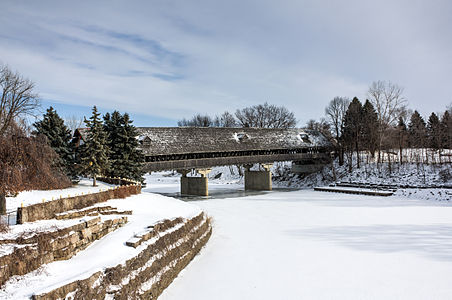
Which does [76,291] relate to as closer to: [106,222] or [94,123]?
[106,222]

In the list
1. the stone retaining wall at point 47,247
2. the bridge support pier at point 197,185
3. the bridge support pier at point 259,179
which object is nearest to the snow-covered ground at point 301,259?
the stone retaining wall at point 47,247

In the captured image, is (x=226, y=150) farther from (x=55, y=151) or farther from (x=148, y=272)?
(x=148, y=272)

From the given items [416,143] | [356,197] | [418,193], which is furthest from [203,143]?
[416,143]

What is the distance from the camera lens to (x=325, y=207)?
1978cm

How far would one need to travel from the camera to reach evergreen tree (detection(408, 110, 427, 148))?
40.8 m

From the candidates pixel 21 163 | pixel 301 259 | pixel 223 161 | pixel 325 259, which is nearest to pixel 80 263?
pixel 21 163

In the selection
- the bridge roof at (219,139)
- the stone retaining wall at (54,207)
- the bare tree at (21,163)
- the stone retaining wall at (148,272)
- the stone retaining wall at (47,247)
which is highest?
the bridge roof at (219,139)

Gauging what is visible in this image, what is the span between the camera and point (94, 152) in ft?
66.2

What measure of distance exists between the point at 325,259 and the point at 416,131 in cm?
4138

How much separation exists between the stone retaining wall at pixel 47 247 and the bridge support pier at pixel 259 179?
2707 cm

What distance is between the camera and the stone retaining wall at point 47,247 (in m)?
5.46

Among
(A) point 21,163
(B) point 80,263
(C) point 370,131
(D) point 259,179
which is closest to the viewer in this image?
(B) point 80,263

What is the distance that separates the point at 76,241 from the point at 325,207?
1595 cm

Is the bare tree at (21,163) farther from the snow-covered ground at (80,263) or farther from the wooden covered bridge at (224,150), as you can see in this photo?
the wooden covered bridge at (224,150)
